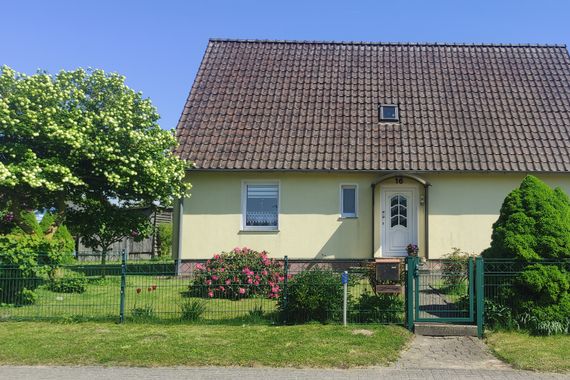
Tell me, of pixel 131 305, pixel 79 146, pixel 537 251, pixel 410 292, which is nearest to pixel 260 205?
pixel 79 146

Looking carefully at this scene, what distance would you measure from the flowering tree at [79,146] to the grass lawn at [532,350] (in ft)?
26.9

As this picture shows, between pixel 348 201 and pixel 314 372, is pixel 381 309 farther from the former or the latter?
pixel 348 201

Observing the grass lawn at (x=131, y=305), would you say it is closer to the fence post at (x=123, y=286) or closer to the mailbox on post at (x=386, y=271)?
the fence post at (x=123, y=286)

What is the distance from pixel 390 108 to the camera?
52.6 feet

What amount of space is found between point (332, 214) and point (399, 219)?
195 cm

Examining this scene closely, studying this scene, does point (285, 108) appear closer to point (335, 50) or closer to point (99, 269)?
point (335, 50)

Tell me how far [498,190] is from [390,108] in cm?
403

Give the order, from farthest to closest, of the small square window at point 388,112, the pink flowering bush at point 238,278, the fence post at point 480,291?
1. the small square window at point 388,112
2. the pink flowering bush at point 238,278
3. the fence post at point 480,291

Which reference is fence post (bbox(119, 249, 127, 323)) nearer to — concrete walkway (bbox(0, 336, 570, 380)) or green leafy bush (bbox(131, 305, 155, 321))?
green leafy bush (bbox(131, 305, 155, 321))

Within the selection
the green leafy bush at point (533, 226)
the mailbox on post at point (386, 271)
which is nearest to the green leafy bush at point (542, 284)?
the green leafy bush at point (533, 226)

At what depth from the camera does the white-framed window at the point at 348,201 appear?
14.5 m

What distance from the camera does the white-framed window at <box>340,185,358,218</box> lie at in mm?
14461

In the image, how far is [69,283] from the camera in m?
10.1

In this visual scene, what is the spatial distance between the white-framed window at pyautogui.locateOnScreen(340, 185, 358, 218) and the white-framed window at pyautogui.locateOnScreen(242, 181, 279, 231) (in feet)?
5.98
